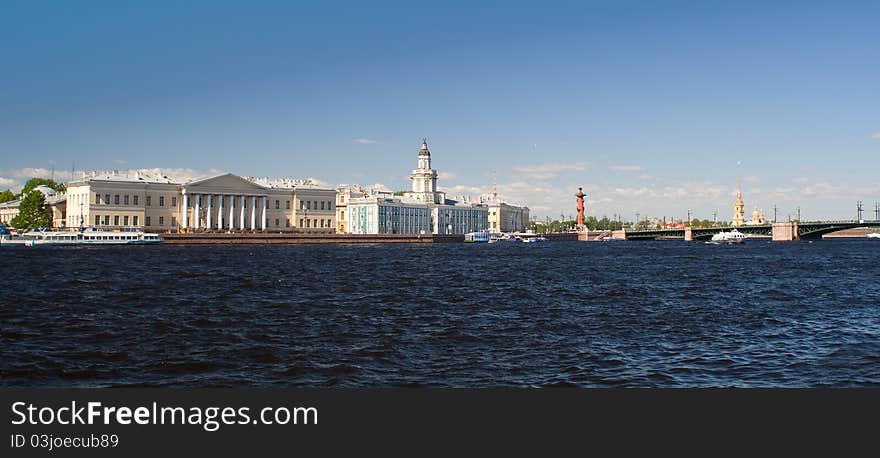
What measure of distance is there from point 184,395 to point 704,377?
23.1ft

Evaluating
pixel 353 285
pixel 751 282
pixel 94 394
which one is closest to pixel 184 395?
pixel 94 394

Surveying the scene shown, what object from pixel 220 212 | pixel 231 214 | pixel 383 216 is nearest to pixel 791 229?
pixel 383 216

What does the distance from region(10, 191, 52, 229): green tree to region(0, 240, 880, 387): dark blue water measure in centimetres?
7061

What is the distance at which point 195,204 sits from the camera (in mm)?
101375

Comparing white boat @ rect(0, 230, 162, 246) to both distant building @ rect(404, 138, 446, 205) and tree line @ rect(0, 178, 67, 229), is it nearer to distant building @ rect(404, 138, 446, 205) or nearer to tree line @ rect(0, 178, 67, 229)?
tree line @ rect(0, 178, 67, 229)

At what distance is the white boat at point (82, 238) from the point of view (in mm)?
79750

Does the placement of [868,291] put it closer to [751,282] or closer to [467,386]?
[751,282]

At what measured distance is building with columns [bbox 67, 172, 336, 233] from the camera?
9300cm

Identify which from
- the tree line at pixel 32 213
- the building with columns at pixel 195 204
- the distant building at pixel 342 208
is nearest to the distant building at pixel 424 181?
the distant building at pixel 342 208

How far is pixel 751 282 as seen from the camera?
29203 mm

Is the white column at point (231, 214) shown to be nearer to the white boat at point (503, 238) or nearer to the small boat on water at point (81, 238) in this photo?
the small boat on water at point (81, 238)

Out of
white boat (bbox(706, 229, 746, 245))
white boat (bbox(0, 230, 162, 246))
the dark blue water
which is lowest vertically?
the dark blue water

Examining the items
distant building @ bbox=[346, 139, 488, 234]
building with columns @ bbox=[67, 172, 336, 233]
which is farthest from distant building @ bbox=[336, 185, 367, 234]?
building with columns @ bbox=[67, 172, 336, 233]

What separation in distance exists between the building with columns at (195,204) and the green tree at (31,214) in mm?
3154
